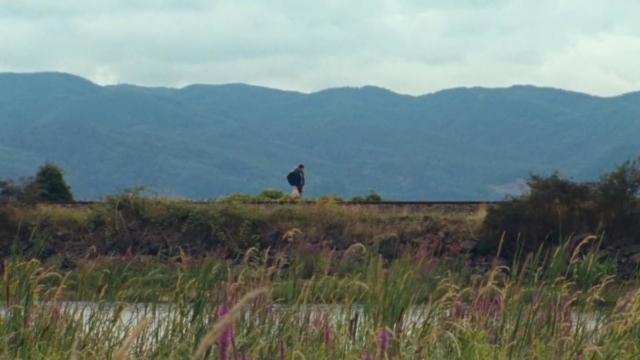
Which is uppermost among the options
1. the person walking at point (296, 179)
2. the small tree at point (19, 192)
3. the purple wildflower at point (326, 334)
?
the person walking at point (296, 179)

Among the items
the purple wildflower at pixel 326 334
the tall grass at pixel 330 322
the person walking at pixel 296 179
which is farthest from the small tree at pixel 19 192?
the purple wildflower at pixel 326 334

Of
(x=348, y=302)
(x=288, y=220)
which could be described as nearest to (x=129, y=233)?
(x=288, y=220)

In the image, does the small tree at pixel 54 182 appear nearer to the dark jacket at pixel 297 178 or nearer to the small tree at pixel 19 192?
the small tree at pixel 19 192

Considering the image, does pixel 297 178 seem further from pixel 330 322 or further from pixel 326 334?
pixel 326 334

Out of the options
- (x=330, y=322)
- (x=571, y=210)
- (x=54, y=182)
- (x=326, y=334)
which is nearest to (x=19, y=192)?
(x=54, y=182)

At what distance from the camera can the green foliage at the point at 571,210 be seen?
2680 centimetres

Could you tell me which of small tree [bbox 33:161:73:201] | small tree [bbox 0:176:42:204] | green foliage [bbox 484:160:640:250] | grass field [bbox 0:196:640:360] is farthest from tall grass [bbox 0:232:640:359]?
small tree [bbox 33:161:73:201]

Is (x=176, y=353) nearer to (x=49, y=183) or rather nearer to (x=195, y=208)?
(x=195, y=208)

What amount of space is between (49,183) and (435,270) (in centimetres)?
Answer: 2711

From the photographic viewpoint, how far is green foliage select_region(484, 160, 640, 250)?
2680cm

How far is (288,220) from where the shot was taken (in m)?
29.3

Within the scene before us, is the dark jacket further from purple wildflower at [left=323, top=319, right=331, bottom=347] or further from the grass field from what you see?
purple wildflower at [left=323, top=319, right=331, bottom=347]

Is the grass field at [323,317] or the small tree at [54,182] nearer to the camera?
the grass field at [323,317]

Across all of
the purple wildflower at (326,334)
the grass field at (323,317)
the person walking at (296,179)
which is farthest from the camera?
the person walking at (296,179)
